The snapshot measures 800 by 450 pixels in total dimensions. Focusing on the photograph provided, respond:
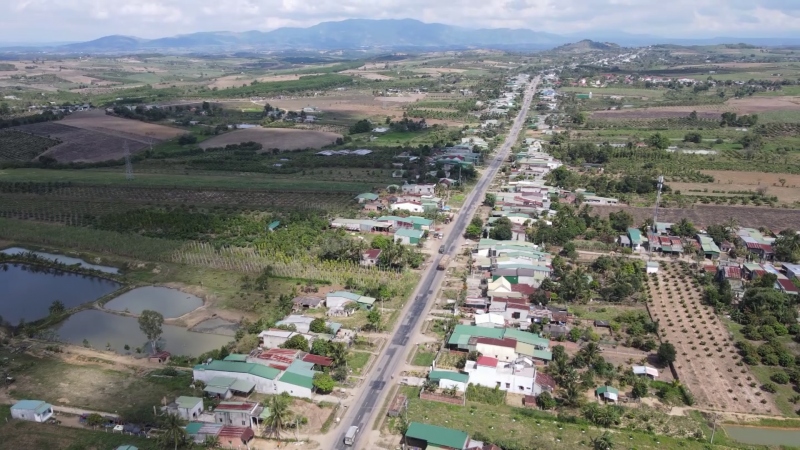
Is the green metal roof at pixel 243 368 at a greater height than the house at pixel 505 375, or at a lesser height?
greater

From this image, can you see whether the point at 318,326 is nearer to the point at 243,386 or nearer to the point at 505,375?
the point at 243,386

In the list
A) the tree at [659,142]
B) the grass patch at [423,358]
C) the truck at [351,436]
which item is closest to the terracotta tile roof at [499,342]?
the grass patch at [423,358]

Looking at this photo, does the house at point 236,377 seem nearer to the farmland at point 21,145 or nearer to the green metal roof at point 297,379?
the green metal roof at point 297,379

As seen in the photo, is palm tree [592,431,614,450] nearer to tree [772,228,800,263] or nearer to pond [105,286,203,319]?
pond [105,286,203,319]

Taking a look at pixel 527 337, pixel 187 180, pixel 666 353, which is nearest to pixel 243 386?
pixel 527 337

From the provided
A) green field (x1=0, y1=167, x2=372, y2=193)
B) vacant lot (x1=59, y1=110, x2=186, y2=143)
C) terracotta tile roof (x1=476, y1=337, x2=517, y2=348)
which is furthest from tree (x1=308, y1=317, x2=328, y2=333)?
vacant lot (x1=59, y1=110, x2=186, y2=143)
